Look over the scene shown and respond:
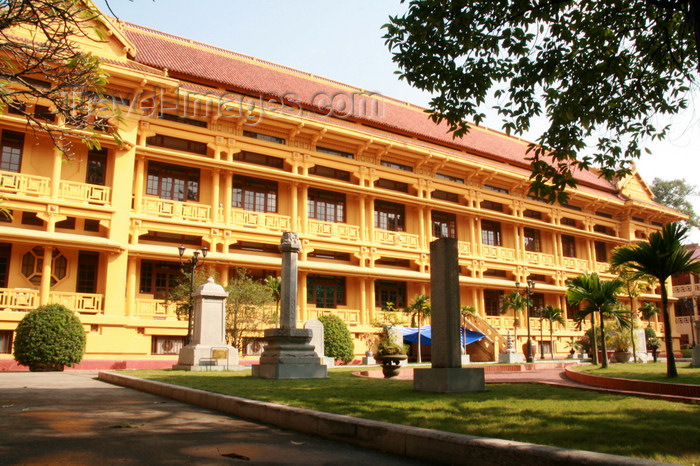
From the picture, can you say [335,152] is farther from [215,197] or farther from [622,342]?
[622,342]

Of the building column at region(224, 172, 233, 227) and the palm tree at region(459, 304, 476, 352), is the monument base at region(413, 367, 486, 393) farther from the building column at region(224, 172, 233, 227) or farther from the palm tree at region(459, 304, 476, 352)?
the palm tree at region(459, 304, 476, 352)

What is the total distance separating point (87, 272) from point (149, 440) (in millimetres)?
21072

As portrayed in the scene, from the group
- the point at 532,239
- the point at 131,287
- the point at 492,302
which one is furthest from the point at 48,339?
the point at 532,239

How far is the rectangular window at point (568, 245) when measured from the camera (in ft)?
139

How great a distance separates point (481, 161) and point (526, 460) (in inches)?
1309

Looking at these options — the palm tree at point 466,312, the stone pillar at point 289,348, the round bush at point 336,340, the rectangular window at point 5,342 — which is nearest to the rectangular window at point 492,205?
the palm tree at point 466,312

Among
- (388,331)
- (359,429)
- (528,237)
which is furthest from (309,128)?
(359,429)

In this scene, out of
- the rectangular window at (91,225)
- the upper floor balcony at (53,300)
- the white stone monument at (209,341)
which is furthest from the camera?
the rectangular window at (91,225)

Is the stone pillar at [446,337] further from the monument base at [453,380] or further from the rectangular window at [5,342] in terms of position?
the rectangular window at [5,342]

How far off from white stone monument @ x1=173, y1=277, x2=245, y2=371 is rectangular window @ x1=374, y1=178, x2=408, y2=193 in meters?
16.2

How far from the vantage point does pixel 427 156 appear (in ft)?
108

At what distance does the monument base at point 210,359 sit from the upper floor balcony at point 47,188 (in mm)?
9460

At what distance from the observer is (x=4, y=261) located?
22.5 m

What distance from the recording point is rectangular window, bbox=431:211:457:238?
3559 centimetres
